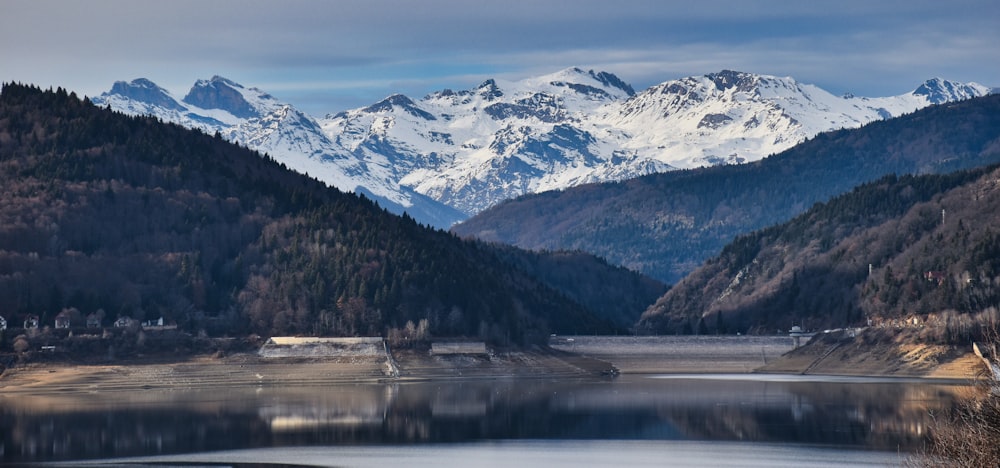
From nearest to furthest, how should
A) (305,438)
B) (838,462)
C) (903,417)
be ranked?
(838,462) → (305,438) → (903,417)

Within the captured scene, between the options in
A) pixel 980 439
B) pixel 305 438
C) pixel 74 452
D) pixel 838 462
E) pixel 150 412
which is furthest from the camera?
pixel 150 412

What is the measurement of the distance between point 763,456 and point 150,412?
70777 mm

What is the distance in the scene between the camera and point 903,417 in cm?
17075

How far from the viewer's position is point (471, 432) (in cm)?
16700

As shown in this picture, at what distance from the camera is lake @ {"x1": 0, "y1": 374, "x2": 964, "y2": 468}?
144 metres

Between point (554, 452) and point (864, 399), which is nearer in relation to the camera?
point (554, 452)

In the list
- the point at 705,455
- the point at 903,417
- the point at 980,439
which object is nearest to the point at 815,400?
the point at 903,417

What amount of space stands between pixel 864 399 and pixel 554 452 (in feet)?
202

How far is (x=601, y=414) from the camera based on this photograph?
184 m

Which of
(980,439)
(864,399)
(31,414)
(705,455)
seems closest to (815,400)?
(864,399)

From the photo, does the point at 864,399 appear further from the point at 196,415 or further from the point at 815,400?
the point at 196,415

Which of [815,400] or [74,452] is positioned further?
[815,400]

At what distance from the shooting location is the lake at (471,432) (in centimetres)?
14350

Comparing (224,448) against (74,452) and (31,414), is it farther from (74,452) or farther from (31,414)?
(31,414)
